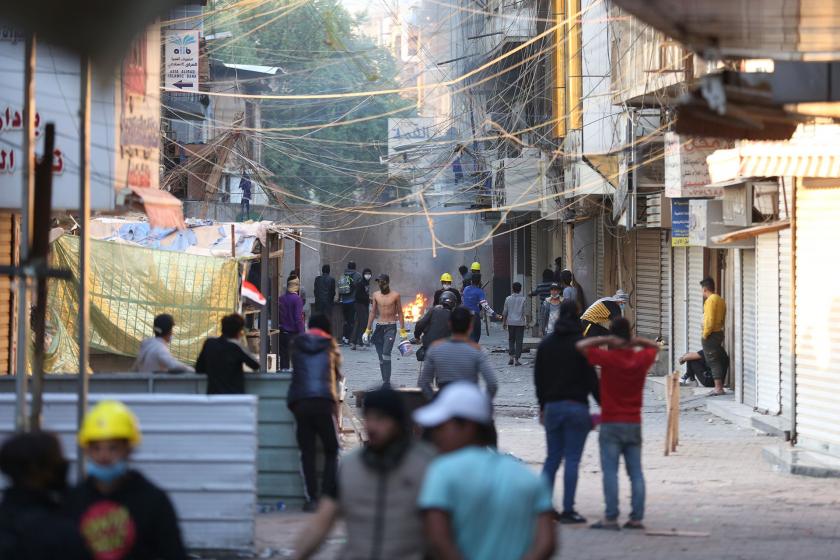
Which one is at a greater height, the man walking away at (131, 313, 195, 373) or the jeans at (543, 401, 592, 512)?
the man walking away at (131, 313, 195, 373)

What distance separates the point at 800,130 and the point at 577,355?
5.86 m

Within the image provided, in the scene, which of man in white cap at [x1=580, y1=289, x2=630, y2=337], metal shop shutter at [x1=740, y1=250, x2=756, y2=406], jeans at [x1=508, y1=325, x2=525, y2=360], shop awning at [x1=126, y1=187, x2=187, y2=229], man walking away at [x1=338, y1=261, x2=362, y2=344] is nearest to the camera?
shop awning at [x1=126, y1=187, x2=187, y2=229]

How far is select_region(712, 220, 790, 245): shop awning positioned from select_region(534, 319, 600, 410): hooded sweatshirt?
20.1 ft

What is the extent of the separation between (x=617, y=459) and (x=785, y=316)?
Result: 669 cm

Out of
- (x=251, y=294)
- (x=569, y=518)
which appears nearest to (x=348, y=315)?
(x=251, y=294)

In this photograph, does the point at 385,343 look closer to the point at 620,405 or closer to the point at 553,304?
the point at 553,304

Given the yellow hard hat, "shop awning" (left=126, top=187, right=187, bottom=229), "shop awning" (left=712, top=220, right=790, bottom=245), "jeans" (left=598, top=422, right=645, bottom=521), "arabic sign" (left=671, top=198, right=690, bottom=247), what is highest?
"arabic sign" (left=671, top=198, right=690, bottom=247)

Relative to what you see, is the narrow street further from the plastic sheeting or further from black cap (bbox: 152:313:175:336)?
the plastic sheeting

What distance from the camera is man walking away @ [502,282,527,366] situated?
2559 centimetres

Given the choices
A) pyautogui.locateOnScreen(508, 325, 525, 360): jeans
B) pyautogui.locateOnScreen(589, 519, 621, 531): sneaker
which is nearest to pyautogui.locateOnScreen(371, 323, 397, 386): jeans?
pyautogui.locateOnScreen(508, 325, 525, 360): jeans

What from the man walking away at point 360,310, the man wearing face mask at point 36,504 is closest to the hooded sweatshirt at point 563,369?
the man wearing face mask at point 36,504

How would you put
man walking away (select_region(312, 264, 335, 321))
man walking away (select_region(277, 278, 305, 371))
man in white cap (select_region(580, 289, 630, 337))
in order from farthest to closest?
man walking away (select_region(312, 264, 335, 321))
man walking away (select_region(277, 278, 305, 371))
man in white cap (select_region(580, 289, 630, 337))

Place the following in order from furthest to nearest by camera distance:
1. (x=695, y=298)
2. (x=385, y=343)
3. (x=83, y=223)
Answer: (x=695, y=298)
(x=385, y=343)
(x=83, y=223)

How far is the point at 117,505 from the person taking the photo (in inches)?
181
